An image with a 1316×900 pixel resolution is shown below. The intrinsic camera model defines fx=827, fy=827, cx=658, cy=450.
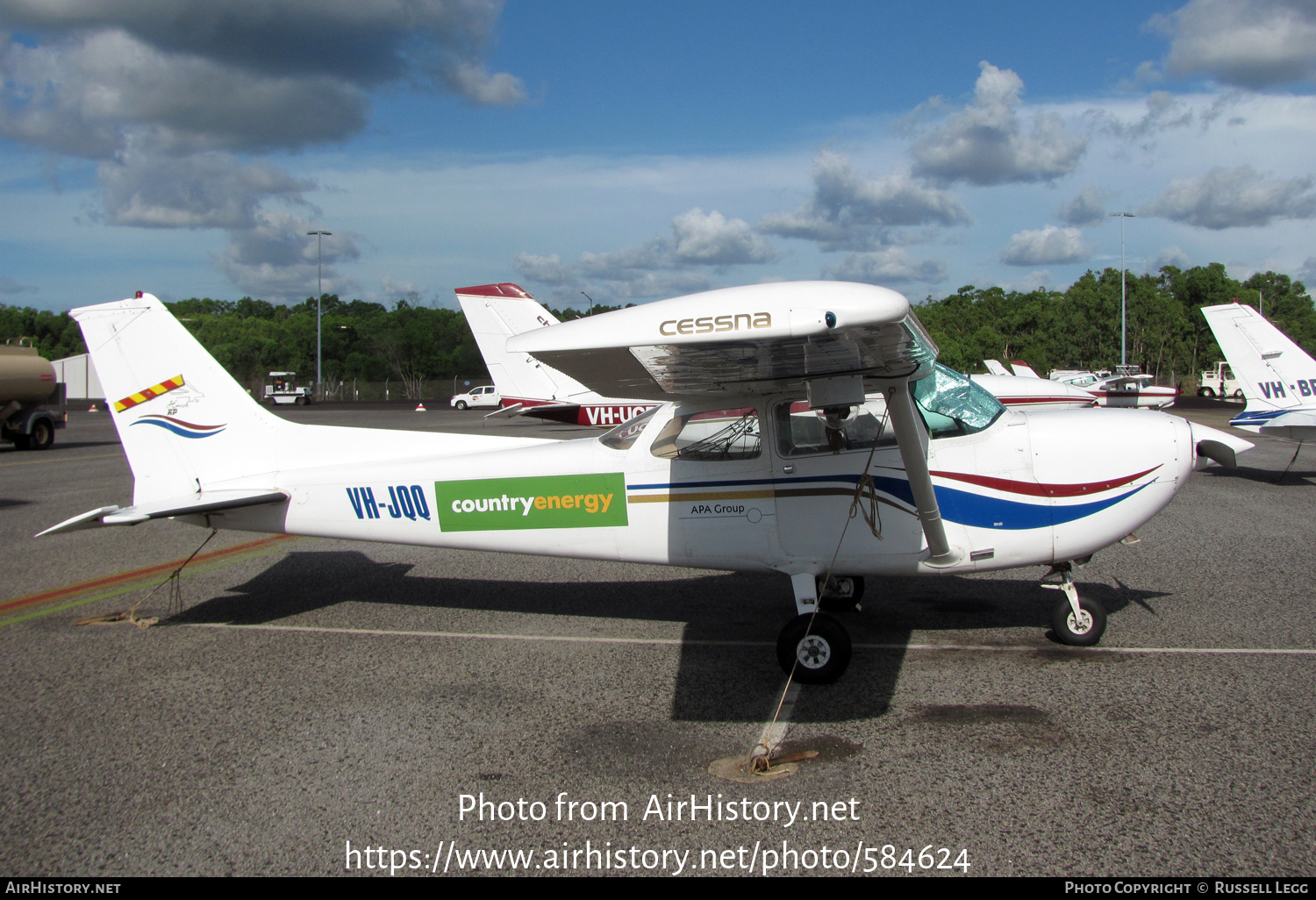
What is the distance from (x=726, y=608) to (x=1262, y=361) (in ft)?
42.5

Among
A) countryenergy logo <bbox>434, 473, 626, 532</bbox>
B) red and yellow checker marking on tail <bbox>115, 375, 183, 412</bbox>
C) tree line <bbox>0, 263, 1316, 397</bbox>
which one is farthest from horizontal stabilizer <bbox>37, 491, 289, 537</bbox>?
tree line <bbox>0, 263, 1316, 397</bbox>

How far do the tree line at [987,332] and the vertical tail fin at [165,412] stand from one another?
52.3m

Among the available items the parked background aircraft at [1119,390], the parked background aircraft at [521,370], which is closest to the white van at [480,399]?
the parked background aircraft at [1119,390]

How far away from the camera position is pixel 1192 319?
77.1m

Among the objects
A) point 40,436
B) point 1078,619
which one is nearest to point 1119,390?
point 1078,619

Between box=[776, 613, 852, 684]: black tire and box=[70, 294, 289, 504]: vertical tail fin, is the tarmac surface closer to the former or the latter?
box=[776, 613, 852, 684]: black tire

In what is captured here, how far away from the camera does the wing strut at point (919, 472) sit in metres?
4.64

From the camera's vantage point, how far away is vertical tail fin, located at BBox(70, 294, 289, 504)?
636 cm

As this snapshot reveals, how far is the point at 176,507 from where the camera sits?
5.89 meters

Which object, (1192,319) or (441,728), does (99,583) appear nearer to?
(441,728)

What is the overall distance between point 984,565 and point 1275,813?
2098 mm

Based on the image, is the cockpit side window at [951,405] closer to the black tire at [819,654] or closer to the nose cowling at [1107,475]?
the nose cowling at [1107,475]

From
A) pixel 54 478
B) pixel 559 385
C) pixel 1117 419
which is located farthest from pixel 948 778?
pixel 54 478

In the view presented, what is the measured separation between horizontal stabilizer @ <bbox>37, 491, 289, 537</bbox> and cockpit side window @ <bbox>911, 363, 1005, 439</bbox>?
4.59 metres
